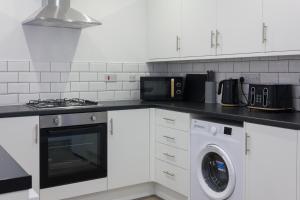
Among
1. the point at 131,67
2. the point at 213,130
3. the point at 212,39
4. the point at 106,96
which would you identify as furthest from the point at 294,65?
the point at 106,96

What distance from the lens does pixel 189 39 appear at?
11.3 feet

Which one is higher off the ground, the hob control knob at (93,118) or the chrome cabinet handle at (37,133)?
the hob control knob at (93,118)

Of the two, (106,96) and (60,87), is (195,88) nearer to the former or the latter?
(106,96)

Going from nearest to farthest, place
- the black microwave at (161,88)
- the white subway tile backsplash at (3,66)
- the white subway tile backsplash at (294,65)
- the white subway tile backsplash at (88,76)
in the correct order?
the white subway tile backsplash at (294,65), the white subway tile backsplash at (3,66), the white subway tile backsplash at (88,76), the black microwave at (161,88)

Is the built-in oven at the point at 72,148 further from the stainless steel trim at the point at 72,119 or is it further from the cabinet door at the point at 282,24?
the cabinet door at the point at 282,24

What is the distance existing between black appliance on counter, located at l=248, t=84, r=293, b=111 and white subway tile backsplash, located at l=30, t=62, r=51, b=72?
1.92 metres

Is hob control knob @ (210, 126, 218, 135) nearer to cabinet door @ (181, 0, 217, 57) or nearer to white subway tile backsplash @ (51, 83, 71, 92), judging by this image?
cabinet door @ (181, 0, 217, 57)

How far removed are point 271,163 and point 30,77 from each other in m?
2.27

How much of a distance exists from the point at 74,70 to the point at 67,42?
28 cm

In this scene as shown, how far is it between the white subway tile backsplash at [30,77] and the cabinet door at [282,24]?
209 centimetres

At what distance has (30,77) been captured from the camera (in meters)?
3.39

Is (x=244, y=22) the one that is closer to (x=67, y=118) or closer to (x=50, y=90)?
(x=67, y=118)

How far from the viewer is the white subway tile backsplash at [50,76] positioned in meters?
3.46

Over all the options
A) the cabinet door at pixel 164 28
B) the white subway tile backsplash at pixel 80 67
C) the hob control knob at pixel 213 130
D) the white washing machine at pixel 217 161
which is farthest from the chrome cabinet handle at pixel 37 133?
the cabinet door at pixel 164 28
